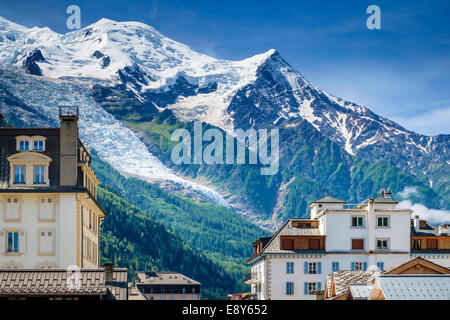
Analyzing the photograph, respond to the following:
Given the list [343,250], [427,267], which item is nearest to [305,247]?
[343,250]

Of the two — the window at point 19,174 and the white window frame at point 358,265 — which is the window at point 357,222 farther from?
the window at point 19,174

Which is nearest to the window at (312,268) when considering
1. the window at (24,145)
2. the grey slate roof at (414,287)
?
the window at (24,145)

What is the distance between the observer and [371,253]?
157750mm

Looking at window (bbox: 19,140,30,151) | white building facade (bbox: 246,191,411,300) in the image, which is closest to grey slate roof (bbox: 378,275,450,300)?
window (bbox: 19,140,30,151)

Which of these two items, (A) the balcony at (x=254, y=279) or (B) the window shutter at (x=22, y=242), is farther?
(A) the balcony at (x=254, y=279)

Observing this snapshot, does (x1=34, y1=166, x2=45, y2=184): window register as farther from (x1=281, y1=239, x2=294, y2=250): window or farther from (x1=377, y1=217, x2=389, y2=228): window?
(x1=377, y1=217, x2=389, y2=228): window

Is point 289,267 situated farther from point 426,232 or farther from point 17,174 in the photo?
point 17,174

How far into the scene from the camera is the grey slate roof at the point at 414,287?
53.0 metres

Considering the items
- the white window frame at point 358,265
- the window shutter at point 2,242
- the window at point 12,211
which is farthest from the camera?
the white window frame at point 358,265

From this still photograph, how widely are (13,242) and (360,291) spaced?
184ft

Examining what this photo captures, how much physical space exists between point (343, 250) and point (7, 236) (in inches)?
2660

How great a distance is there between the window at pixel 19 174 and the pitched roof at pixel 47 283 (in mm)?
48033

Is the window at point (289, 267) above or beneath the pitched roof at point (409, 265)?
beneath
